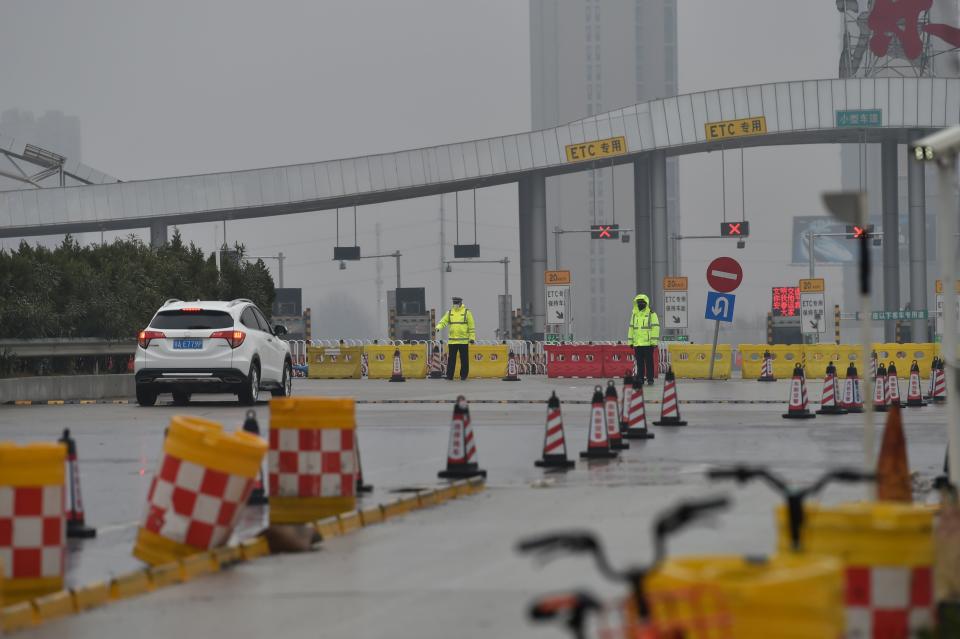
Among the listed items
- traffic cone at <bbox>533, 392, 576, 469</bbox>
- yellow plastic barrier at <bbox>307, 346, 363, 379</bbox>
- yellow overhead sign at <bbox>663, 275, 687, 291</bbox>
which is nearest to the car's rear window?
traffic cone at <bbox>533, 392, 576, 469</bbox>

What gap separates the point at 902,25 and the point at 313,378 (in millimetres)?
33522

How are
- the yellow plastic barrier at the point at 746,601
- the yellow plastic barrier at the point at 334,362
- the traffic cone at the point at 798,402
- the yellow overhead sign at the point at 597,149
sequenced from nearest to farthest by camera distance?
the yellow plastic barrier at the point at 746,601, the traffic cone at the point at 798,402, the yellow plastic barrier at the point at 334,362, the yellow overhead sign at the point at 597,149

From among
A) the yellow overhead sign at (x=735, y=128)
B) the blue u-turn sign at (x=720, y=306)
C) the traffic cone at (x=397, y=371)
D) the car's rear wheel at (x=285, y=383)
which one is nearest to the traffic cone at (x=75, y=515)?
the car's rear wheel at (x=285, y=383)

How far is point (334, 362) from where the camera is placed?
47.9m

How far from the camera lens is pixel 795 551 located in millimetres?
4824

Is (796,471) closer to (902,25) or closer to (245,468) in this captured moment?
(245,468)

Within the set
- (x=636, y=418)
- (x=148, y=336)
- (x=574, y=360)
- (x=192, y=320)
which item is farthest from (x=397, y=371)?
(x=636, y=418)

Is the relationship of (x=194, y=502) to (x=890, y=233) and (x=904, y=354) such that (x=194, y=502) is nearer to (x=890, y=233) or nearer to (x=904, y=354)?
(x=904, y=354)

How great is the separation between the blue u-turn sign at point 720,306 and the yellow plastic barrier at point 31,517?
88.0 ft

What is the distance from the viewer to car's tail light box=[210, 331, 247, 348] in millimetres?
26047

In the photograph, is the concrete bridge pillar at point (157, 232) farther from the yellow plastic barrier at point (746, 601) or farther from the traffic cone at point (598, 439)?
the yellow plastic barrier at point (746, 601)

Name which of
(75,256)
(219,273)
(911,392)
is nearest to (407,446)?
(911,392)

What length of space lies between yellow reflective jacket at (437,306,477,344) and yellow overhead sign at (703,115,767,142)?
2790cm

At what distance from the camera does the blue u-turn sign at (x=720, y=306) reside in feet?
114
